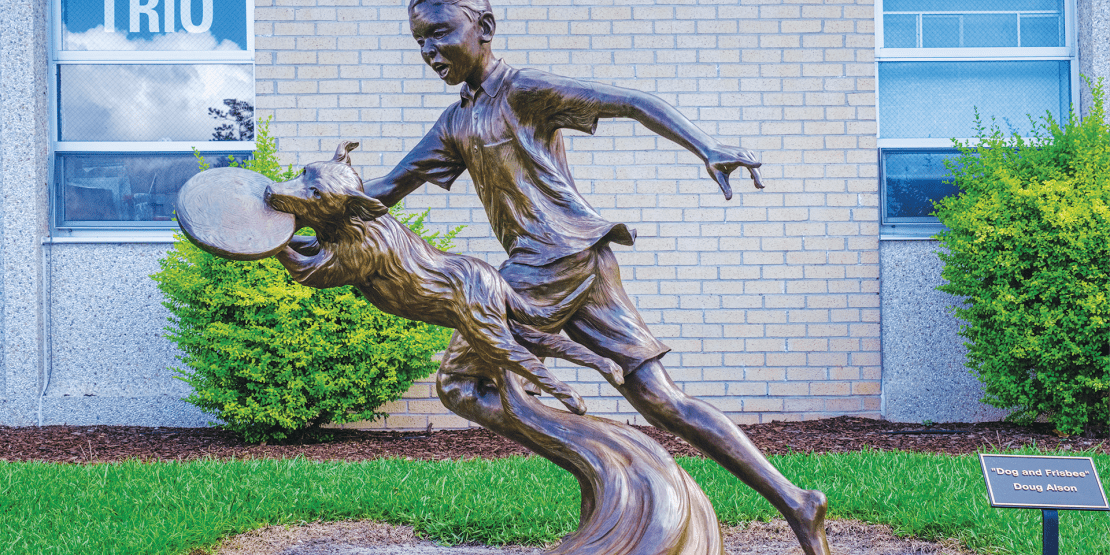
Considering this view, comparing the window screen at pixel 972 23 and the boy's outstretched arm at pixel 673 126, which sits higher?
the window screen at pixel 972 23

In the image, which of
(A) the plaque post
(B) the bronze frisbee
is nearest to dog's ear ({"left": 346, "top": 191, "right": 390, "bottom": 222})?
(B) the bronze frisbee

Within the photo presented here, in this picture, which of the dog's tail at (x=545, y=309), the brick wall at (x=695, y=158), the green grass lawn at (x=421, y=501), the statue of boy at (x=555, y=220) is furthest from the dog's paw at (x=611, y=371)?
the brick wall at (x=695, y=158)

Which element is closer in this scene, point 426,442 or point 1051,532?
point 1051,532

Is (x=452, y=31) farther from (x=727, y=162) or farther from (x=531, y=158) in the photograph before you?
(x=727, y=162)

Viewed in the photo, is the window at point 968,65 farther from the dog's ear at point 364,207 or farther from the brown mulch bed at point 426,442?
the dog's ear at point 364,207

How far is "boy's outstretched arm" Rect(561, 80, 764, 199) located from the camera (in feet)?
8.21

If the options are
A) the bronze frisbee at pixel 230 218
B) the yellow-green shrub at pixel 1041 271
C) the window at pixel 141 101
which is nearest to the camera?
the bronze frisbee at pixel 230 218

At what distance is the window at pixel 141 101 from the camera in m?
7.21

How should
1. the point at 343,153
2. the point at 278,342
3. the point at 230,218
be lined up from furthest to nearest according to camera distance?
the point at 278,342, the point at 343,153, the point at 230,218

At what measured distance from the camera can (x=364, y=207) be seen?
2.52 meters

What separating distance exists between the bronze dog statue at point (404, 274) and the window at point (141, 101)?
5038mm

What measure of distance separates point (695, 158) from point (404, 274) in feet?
15.8

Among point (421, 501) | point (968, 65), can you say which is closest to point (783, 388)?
point (968, 65)

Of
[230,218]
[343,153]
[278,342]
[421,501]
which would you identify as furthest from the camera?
[278,342]
